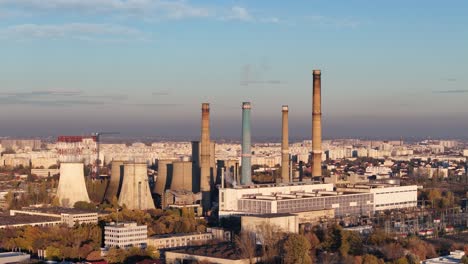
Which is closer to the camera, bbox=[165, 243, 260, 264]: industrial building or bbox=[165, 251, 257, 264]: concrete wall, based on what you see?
bbox=[165, 251, 257, 264]: concrete wall

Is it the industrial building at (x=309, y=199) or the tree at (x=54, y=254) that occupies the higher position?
the industrial building at (x=309, y=199)

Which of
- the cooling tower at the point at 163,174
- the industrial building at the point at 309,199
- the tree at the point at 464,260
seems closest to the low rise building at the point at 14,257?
the industrial building at the point at 309,199

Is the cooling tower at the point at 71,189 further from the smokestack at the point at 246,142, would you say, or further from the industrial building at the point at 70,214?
the smokestack at the point at 246,142

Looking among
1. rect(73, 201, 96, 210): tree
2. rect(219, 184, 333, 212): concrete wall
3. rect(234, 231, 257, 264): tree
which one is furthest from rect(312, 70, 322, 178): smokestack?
rect(234, 231, 257, 264): tree

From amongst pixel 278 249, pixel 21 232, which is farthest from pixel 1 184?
pixel 278 249

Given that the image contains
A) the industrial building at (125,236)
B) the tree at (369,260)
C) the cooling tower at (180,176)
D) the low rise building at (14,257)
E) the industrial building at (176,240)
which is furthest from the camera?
the cooling tower at (180,176)

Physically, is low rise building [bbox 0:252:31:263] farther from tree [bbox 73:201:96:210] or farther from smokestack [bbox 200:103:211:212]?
smokestack [bbox 200:103:211:212]
